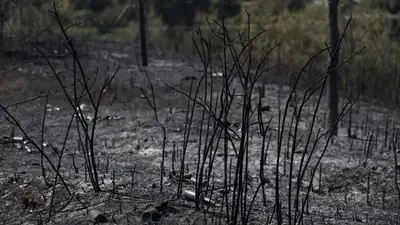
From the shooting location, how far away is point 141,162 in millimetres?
7402

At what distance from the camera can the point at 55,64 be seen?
13336 mm

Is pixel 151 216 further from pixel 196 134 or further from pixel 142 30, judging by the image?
pixel 142 30

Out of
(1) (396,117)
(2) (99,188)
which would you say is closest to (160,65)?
(1) (396,117)

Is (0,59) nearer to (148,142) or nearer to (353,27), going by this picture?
(148,142)

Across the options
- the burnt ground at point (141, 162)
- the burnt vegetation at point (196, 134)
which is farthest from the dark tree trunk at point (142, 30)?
the burnt ground at point (141, 162)

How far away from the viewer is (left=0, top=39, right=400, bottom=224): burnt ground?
17.9ft

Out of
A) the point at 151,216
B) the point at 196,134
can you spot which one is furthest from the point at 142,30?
the point at 151,216

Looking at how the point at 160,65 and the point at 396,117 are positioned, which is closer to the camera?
the point at 396,117

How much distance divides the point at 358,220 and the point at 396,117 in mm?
5679

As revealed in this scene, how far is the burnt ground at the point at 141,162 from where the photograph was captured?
5.46 metres

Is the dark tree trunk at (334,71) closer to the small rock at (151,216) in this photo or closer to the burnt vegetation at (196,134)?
the burnt vegetation at (196,134)

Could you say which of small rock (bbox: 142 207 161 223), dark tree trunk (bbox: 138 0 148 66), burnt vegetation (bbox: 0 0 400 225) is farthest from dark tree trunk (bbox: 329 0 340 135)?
dark tree trunk (bbox: 138 0 148 66)

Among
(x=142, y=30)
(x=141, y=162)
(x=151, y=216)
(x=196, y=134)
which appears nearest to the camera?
(x=151, y=216)

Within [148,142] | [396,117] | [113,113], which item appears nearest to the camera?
[148,142]
